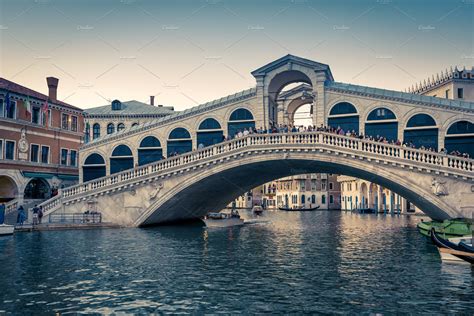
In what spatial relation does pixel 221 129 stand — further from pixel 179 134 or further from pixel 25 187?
pixel 25 187

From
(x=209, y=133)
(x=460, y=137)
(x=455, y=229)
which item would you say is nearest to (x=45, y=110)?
(x=209, y=133)

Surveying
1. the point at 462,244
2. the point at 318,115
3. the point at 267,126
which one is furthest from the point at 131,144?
the point at 462,244

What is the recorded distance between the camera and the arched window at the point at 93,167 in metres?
41.4

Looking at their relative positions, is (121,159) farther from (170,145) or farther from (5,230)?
(5,230)

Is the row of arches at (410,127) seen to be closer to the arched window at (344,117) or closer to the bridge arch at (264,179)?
the arched window at (344,117)

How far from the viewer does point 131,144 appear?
1615 inches

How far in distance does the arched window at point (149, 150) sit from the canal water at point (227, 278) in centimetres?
1463

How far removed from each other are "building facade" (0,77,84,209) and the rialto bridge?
10.3ft

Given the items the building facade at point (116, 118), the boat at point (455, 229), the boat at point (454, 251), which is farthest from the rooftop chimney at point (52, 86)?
the boat at point (454, 251)

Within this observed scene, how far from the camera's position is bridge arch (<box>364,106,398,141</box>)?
35500mm

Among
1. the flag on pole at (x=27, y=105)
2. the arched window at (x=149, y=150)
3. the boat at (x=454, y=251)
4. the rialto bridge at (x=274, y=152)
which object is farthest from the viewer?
the arched window at (x=149, y=150)

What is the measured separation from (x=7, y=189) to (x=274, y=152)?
23705 mm

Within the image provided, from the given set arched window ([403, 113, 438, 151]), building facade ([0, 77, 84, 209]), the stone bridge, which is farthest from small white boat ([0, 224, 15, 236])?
arched window ([403, 113, 438, 151])

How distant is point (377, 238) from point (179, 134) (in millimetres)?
19143
